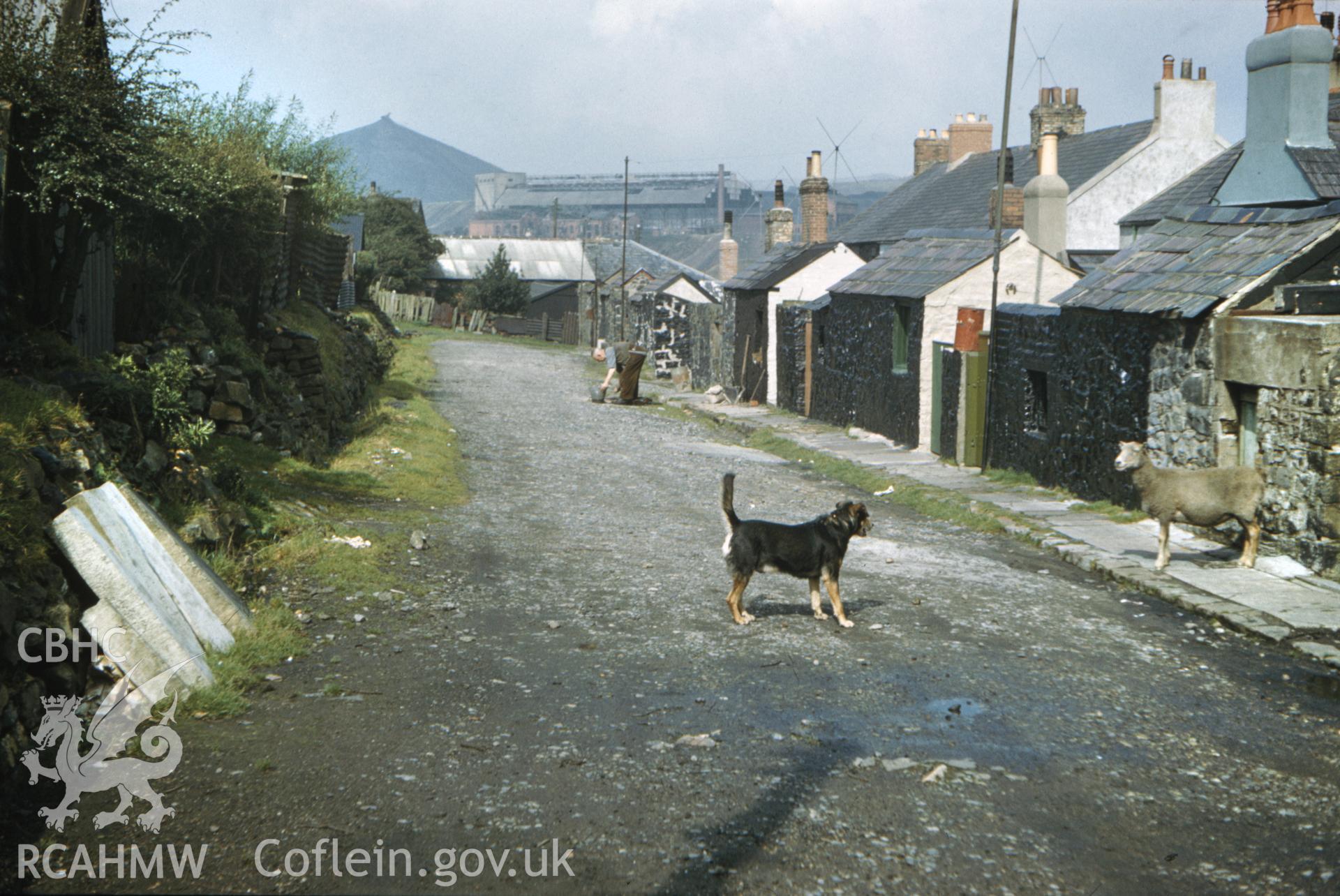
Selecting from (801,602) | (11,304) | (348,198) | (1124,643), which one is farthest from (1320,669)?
(348,198)

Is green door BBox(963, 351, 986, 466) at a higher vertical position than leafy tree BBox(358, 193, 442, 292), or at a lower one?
lower

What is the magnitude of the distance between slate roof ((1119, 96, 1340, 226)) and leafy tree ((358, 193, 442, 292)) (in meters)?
43.6

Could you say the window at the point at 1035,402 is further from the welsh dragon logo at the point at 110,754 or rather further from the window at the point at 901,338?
the welsh dragon logo at the point at 110,754

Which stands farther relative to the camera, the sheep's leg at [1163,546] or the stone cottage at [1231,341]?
the sheep's leg at [1163,546]

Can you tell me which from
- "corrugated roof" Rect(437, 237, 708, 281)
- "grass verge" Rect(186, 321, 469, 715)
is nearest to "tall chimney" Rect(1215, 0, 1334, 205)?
"grass verge" Rect(186, 321, 469, 715)

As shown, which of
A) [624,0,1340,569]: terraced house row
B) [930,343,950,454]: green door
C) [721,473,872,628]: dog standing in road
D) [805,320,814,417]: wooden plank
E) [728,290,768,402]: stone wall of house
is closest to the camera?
[721,473,872,628]: dog standing in road

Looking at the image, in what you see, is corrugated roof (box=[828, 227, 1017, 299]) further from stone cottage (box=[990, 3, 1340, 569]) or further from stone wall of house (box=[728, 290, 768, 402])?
stone wall of house (box=[728, 290, 768, 402])

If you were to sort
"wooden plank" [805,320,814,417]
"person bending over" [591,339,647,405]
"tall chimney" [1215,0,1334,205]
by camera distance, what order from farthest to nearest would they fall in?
"person bending over" [591,339,647,405]
"wooden plank" [805,320,814,417]
"tall chimney" [1215,0,1334,205]

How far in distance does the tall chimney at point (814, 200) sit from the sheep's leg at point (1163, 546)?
26.2 meters

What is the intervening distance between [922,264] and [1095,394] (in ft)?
27.4

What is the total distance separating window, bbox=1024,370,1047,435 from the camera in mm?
18031

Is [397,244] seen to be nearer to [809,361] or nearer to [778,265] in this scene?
[778,265]

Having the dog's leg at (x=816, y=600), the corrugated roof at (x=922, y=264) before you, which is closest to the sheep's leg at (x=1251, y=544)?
the dog's leg at (x=816, y=600)

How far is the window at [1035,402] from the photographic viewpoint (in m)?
18.0
